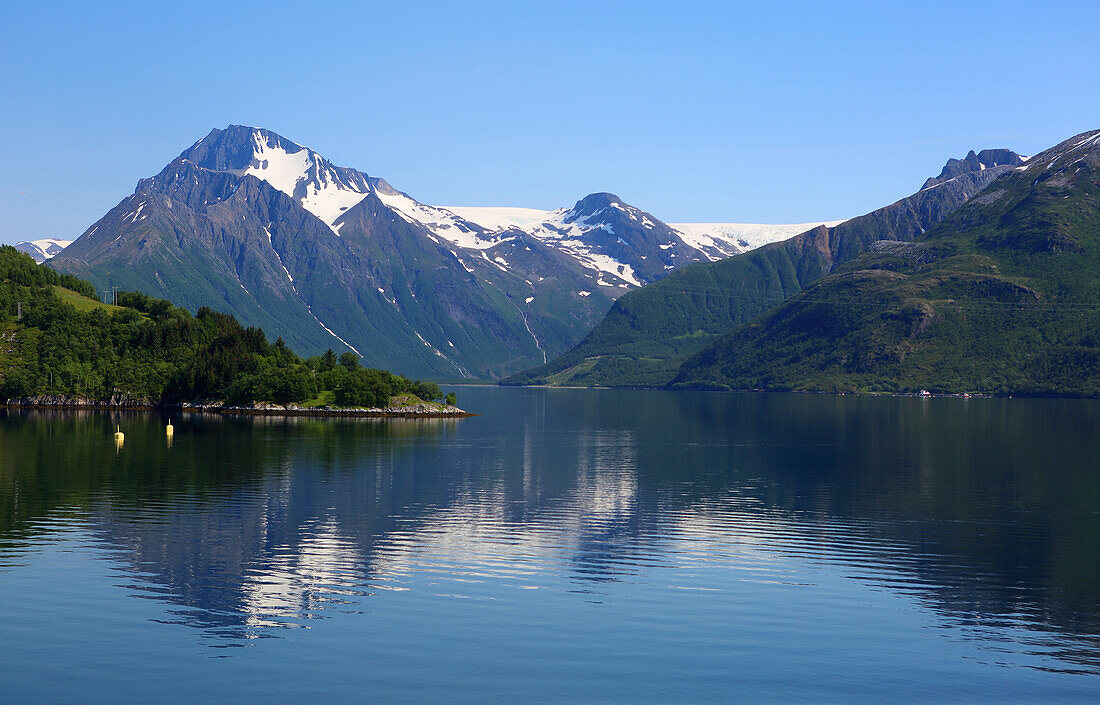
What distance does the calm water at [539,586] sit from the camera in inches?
1578

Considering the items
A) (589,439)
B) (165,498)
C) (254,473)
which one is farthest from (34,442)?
(589,439)

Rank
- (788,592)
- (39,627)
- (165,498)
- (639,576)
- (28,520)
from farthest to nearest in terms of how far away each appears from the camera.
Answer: (165,498)
(28,520)
(639,576)
(788,592)
(39,627)

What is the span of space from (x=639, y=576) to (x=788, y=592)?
8897 mm

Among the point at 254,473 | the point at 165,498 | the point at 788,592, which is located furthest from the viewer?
the point at 254,473

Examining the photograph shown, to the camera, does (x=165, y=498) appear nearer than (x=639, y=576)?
No

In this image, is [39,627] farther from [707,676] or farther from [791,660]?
[791,660]

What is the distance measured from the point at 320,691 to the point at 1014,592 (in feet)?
130

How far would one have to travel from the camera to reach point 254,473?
109m

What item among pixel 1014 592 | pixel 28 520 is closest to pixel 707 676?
pixel 1014 592

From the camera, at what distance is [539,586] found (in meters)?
56.3

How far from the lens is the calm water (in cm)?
4009

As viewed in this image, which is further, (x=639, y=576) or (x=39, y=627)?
(x=639, y=576)

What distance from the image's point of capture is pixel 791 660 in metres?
42.9

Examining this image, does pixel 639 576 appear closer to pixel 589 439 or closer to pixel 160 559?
pixel 160 559
